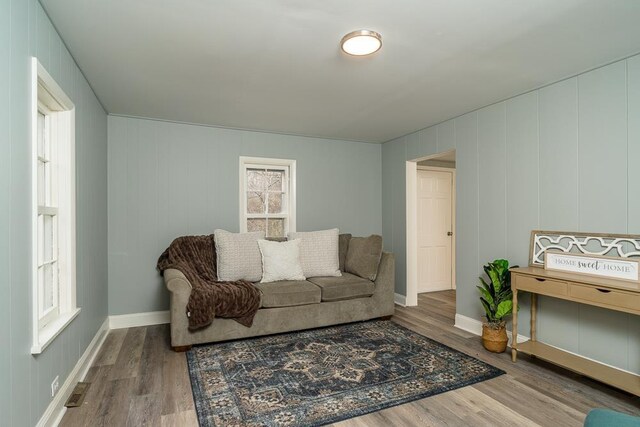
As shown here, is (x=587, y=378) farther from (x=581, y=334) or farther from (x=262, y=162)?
(x=262, y=162)

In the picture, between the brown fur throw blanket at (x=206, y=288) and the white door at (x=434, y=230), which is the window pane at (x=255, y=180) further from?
the white door at (x=434, y=230)

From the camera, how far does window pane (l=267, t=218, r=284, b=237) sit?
179 inches

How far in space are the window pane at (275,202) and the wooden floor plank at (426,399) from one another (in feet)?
7.13

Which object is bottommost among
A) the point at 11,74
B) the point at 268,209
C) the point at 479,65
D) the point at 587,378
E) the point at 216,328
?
the point at 587,378

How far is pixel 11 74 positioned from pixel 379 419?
100 inches

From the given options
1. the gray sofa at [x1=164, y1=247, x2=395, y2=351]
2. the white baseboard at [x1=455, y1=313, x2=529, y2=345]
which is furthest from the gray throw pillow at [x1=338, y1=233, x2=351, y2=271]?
the white baseboard at [x1=455, y1=313, x2=529, y2=345]

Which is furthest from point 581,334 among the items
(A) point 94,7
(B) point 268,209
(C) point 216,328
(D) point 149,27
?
(A) point 94,7

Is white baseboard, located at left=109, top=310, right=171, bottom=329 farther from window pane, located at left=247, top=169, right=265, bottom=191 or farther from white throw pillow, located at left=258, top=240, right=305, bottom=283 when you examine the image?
window pane, located at left=247, top=169, right=265, bottom=191

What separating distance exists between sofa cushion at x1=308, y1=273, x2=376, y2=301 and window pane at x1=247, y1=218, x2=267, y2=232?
3.70 ft

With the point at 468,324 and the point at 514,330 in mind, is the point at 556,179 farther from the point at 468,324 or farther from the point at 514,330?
the point at 468,324

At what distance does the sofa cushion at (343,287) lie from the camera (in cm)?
354

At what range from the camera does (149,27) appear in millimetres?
2000

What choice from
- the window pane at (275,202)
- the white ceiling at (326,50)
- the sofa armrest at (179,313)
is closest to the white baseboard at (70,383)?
the sofa armrest at (179,313)

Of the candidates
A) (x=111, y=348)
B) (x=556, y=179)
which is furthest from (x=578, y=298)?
(x=111, y=348)
